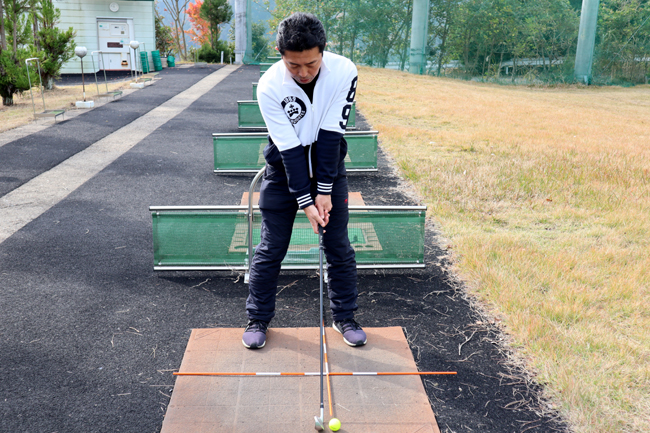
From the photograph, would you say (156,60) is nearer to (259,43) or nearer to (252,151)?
(259,43)

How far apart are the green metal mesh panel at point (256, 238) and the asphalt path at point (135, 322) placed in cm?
14

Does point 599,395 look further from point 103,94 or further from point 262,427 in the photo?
point 103,94

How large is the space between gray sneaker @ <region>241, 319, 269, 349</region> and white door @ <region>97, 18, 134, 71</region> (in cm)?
2502

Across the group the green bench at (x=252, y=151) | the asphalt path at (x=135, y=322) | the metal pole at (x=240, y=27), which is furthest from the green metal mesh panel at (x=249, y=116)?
the metal pole at (x=240, y=27)

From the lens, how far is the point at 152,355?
3297 mm

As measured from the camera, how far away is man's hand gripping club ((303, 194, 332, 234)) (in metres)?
2.92

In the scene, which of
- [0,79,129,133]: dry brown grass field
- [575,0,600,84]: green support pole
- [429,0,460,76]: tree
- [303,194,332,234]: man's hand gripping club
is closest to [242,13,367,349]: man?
[303,194,332,234]: man's hand gripping club

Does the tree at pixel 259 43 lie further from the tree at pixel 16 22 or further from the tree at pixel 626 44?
the tree at pixel 626 44

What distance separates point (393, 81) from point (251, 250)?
1992cm

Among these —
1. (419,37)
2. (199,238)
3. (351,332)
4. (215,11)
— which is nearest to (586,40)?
(419,37)

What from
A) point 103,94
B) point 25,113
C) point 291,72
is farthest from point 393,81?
point 291,72

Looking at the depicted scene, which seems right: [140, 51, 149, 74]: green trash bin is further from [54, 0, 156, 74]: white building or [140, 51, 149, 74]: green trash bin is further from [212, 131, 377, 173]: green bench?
[212, 131, 377, 173]: green bench

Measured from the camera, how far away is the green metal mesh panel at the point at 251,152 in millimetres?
7844

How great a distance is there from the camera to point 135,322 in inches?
145
